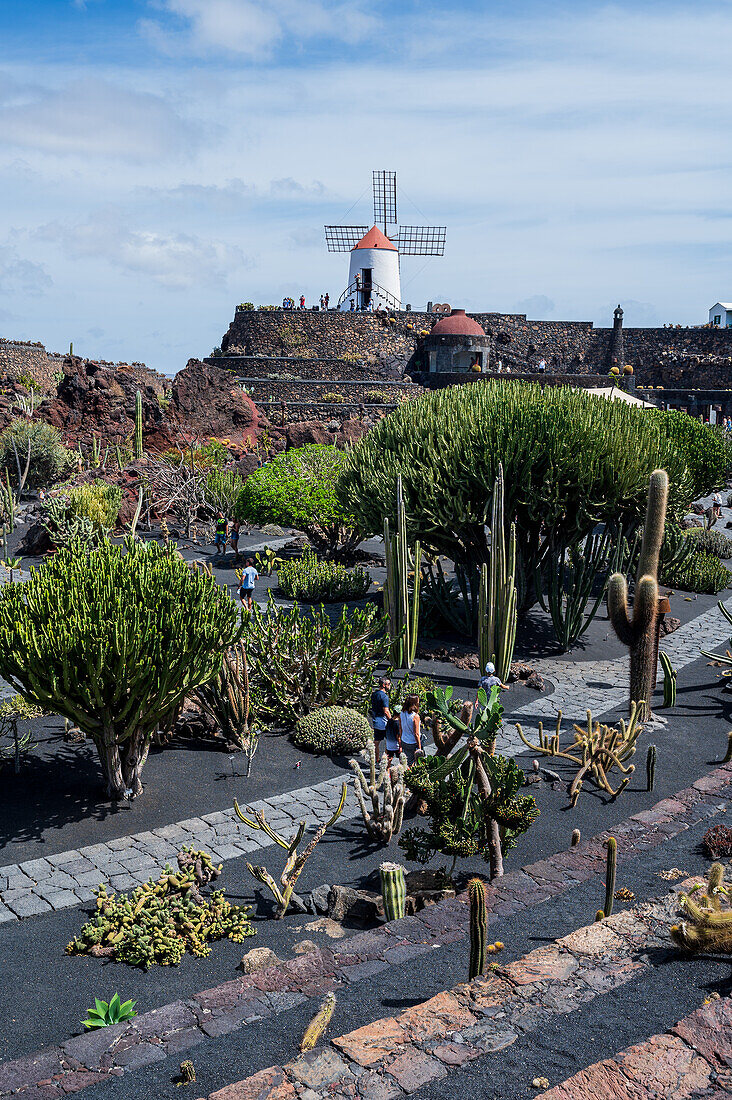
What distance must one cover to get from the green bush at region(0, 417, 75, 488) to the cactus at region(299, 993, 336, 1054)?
25135mm

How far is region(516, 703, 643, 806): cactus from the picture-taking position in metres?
10.3

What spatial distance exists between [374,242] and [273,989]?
56.5 m

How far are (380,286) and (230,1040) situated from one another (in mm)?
56009

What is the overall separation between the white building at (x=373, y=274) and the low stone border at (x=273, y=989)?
52.8m

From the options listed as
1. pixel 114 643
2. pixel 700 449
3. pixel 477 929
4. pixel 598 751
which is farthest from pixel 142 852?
pixel 700 449

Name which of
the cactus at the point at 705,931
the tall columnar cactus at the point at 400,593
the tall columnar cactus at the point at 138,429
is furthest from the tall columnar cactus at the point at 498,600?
the tall columnar cactus at the point at 138,429

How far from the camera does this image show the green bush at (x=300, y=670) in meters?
12.0

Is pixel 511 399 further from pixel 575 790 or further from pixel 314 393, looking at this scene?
pixel 314 393

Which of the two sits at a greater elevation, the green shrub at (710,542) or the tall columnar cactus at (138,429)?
the tall columnar cactus at (138,429)

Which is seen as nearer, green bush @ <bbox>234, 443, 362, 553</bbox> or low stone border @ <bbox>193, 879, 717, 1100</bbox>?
low stone border @ <bbox>193, 879, 717, 1100</bbox>

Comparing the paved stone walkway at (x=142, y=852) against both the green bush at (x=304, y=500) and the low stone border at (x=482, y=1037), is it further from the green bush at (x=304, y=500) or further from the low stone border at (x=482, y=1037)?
the green bush at (x=304, y=500)

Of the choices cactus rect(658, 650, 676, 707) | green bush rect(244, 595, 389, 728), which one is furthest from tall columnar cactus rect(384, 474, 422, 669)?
cactus rect(658, 650, 676, 707)

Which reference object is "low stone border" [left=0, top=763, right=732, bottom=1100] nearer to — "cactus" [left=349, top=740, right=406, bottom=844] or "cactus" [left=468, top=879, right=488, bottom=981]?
A: "cactus" [left=468, top=879, right=488, bottom=981]

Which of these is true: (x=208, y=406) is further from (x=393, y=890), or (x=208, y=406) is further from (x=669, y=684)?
(x=393, y=890)
